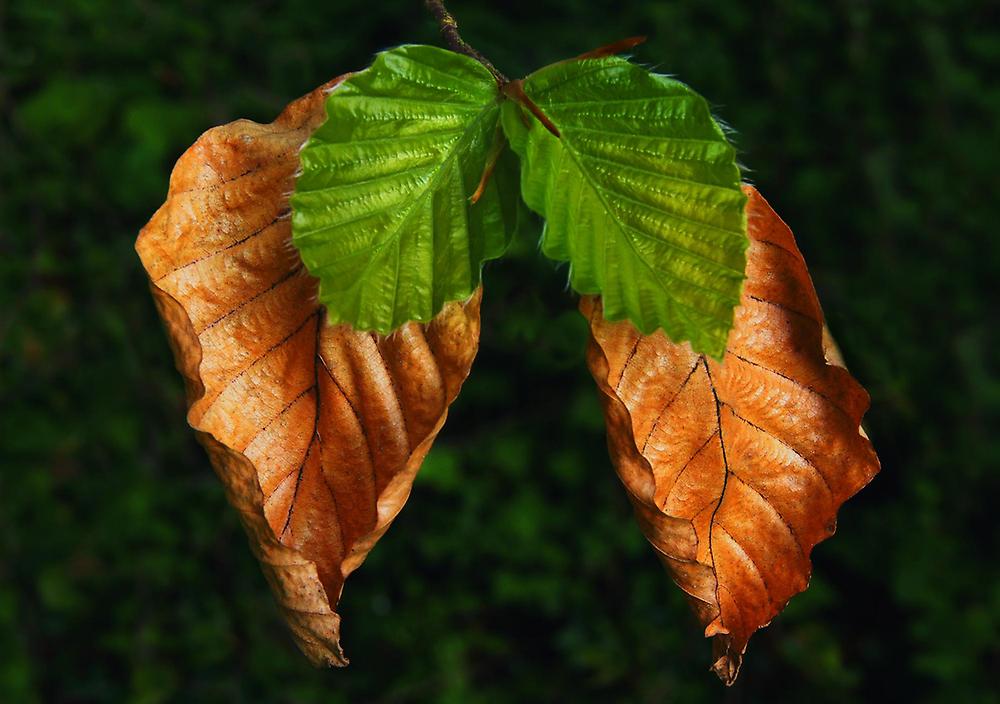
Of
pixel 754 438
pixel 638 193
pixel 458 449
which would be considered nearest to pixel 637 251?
pixel 638 193

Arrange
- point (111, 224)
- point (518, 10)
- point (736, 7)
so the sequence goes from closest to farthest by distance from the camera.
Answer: point (518, 10) → point (736, 7) → point (111, 224)

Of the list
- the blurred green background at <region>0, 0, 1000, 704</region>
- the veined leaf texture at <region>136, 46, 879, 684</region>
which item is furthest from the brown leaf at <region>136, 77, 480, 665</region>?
the blurred green background at <region>0, 0, 1000, 704</region>

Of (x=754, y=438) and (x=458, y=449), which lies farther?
(x=458, y=449)

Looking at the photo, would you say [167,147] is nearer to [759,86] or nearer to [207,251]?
[759,86]

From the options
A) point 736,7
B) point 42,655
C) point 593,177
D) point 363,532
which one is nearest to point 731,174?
point 593,177

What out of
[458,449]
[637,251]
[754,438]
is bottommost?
[458,449]

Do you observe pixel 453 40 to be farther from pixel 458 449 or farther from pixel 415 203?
pixel 458 449

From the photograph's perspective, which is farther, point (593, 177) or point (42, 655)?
point (42, 655)
